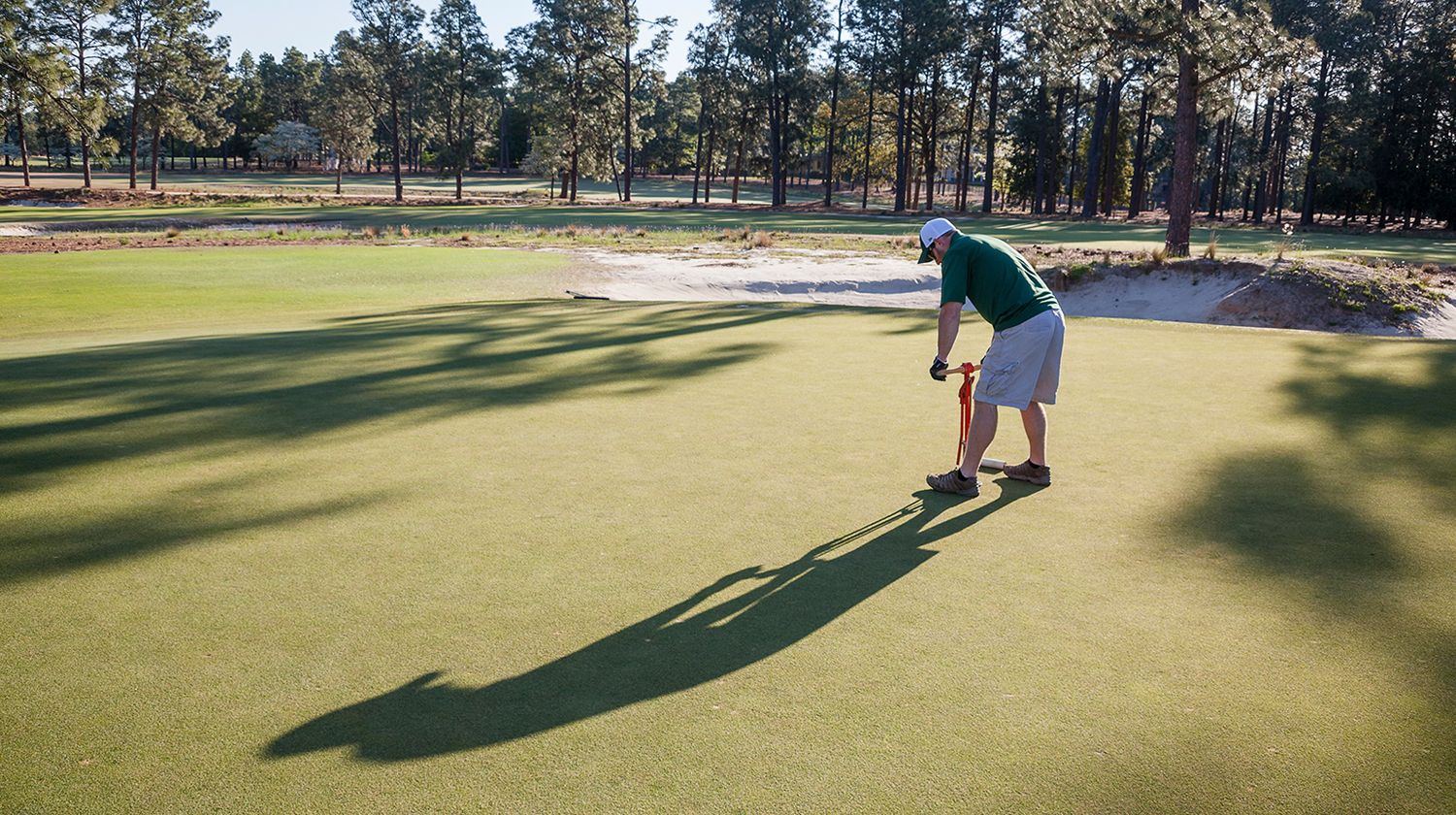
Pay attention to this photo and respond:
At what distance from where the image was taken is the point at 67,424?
7902 mm

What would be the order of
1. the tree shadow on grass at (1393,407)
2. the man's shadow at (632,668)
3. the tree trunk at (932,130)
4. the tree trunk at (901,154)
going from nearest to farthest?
the man's shadow at (632,668)
the tree shadow on grass at (1393,407)
the tree trunk at (901,154)
the tree trunk at (932,130)

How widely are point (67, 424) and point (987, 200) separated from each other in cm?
6503

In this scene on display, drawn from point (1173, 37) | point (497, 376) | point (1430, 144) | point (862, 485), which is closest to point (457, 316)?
point (497, 376)

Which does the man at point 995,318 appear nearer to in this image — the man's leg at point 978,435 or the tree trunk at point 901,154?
the man's leg at point 978,435

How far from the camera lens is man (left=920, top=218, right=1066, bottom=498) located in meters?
6.44

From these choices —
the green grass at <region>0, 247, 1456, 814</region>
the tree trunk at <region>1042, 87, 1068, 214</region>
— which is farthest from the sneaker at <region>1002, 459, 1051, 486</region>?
the tree trunk at <region>1042, 87, 1068, 214</region>

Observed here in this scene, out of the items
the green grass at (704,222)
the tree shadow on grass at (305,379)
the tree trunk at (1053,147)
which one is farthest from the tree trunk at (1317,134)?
the tree shadow on grass at (305,379)

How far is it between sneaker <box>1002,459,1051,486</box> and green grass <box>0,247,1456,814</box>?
5.9 inches

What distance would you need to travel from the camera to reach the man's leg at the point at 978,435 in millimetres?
6492

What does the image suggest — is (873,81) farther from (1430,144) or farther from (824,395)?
(824,395)

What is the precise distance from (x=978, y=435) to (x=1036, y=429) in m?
0.50

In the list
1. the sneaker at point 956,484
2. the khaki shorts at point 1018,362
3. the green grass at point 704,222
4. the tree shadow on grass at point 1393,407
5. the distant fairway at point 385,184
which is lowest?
the sneaker at point 956,484

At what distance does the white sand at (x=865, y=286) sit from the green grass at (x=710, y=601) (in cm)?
1212

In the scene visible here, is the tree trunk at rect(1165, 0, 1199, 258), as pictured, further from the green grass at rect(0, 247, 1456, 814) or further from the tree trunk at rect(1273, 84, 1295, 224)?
the tree trunk at rect(1273, 84, 1295, 224)
